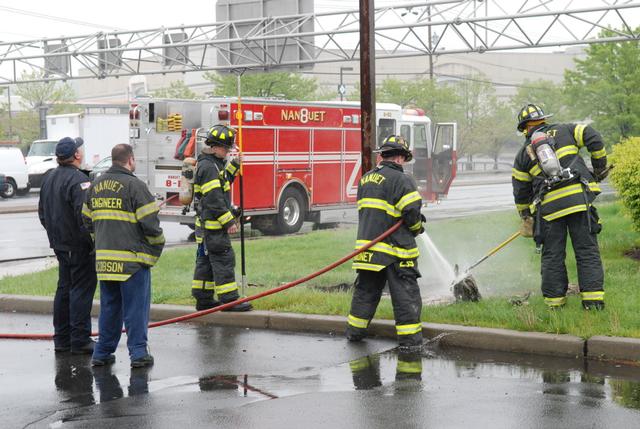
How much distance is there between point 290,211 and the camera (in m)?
19.4

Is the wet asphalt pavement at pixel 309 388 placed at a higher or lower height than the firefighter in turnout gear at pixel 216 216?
lower

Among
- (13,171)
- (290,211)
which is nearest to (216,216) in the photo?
(290,211)

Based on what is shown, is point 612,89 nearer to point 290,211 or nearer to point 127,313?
point 290,211

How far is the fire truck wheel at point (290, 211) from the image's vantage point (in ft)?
62.4

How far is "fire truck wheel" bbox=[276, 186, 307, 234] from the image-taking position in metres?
19.0

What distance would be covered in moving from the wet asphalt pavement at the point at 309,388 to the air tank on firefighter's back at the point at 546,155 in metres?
1.53

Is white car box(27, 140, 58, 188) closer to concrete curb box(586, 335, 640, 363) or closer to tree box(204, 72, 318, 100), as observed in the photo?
tree box(204, 72, 318, 100)

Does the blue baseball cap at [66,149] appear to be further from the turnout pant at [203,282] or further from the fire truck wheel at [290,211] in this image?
the fire truck wheel at [290,211]

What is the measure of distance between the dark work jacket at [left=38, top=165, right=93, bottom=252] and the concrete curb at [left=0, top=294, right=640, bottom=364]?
1.75 metres

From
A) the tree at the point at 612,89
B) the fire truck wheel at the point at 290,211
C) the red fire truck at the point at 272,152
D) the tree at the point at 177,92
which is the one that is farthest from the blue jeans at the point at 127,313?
the tree at the point at 177,92

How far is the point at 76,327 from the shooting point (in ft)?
25.0

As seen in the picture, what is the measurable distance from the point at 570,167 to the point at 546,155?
30 centimetres

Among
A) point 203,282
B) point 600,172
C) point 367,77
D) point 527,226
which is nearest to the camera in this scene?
point 600,172

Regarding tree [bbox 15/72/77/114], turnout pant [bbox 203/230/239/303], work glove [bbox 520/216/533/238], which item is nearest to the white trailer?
tree [bbox 15/72/77/114]
